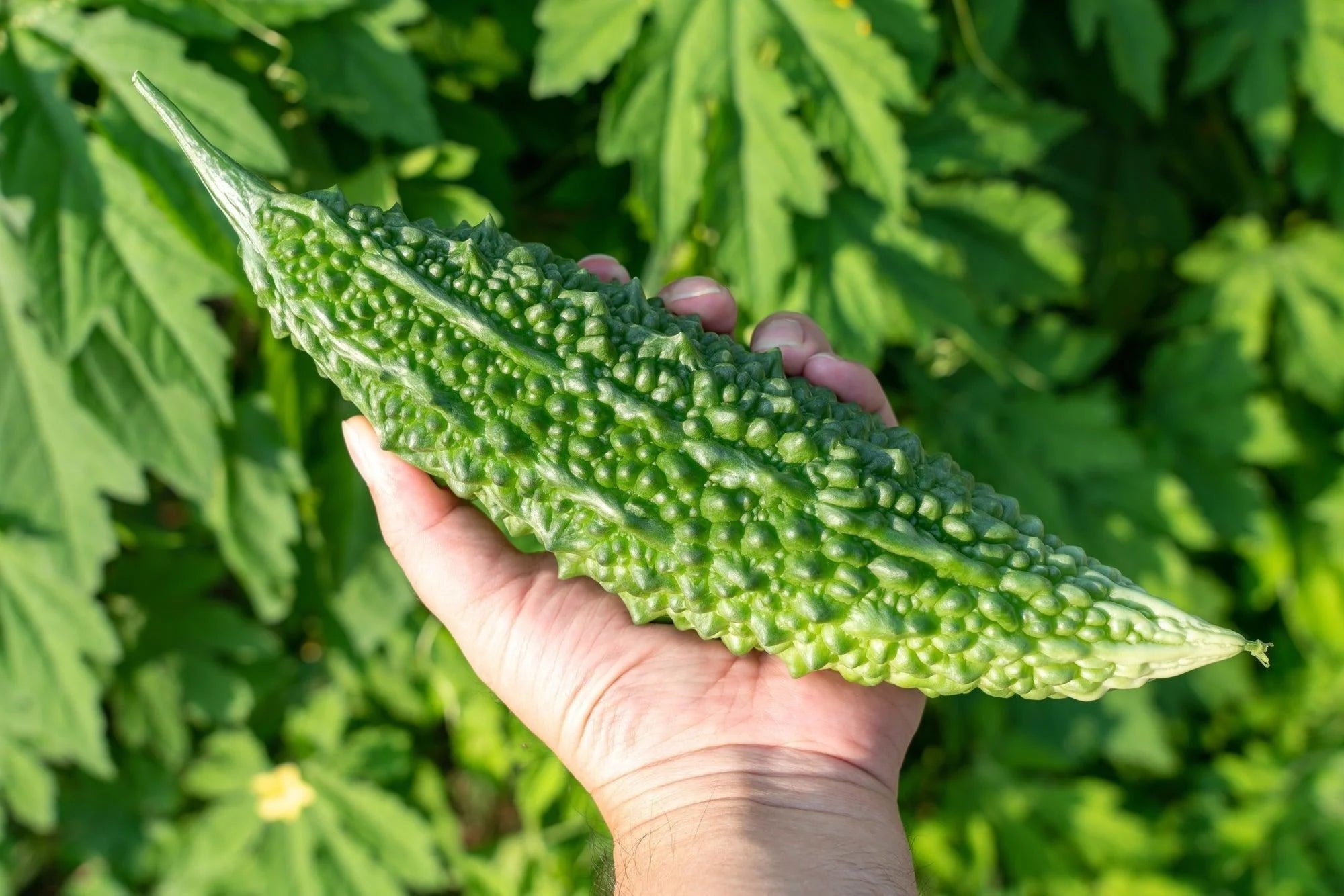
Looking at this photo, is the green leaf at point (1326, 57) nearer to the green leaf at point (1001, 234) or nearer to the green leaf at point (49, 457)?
the green leaf at point (1001, 234)

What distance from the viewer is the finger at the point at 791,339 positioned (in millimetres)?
2166

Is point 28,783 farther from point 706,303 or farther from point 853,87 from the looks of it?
point 853,87

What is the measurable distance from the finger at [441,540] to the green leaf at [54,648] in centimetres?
113

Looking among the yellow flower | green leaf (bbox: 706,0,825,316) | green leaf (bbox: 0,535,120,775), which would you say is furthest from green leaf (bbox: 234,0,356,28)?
the yellow flower

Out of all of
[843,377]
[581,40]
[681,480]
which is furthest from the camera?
[581,40]

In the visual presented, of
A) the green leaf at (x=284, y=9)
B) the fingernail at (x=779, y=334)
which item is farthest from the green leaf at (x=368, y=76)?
the fingernail at (x=779, y=334)

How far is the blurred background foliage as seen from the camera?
93.4 inches

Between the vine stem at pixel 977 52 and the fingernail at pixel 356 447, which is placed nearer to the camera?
the fingernail at pixel 356 447

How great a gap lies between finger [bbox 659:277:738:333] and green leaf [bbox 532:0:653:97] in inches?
22.9

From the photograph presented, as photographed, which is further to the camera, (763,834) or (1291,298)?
(1291,298)

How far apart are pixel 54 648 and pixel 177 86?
A: 1580 mm

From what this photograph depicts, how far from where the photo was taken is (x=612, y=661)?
6.92 ft

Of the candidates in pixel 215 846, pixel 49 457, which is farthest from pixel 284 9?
pixel 215 846

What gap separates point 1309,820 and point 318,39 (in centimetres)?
411
